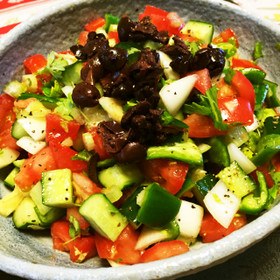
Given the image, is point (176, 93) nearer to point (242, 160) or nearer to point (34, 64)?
point (242, 160)

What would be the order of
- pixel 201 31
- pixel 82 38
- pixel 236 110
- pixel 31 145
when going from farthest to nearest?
pixel 82 38 < pixel 201 31 < pixel 31 145 < pixel 236 110

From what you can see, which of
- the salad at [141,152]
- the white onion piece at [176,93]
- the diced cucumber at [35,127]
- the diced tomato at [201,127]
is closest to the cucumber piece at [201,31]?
the salad at [141,152]

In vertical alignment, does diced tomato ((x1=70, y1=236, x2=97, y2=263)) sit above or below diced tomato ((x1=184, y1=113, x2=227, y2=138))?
below

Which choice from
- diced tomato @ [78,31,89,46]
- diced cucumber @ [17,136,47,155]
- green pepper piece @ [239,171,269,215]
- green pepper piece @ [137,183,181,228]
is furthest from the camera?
diced tomato @ [78,31,89,46]

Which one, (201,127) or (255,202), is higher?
(201,127)

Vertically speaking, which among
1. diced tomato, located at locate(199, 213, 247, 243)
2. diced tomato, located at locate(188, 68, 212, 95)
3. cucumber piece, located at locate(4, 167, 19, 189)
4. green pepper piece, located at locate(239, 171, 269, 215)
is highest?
diced tomato, located at locate(188, 68, 212, 95)

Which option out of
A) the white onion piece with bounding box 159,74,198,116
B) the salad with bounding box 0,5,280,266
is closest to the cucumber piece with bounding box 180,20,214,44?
the salad with bounding box 0,5,280,266

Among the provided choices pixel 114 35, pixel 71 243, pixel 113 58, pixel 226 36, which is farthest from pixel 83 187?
pixel 226 36

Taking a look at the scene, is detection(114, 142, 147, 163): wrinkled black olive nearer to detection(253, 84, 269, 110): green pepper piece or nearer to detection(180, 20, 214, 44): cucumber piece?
detection(253, 84, 269, 110): green pepper piece
